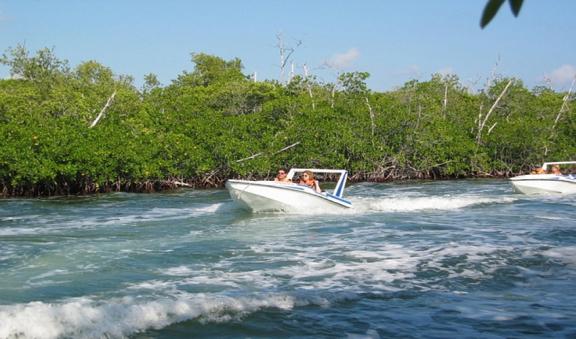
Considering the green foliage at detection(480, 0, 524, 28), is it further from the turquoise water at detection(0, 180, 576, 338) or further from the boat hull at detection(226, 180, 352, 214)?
the boat hull at detection(226, 180, 352, 214)

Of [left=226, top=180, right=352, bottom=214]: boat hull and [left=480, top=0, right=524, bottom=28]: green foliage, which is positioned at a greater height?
[left=480, top=0, right=524, bottom=28]: green foliage

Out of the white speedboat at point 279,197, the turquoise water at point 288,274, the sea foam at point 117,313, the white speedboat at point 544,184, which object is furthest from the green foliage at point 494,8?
the white speedboat at point 544,184

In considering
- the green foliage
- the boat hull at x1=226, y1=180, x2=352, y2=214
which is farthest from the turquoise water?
the green foliage

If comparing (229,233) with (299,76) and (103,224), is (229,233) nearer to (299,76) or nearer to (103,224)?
(103,224)

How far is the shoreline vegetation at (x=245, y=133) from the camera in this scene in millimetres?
24734

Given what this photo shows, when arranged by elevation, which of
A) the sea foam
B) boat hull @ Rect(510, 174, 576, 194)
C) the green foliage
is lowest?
the sea foam

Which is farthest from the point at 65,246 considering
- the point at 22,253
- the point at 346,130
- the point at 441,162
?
the point at 441,162

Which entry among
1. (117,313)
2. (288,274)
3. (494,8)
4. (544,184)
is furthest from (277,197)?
(494,8)

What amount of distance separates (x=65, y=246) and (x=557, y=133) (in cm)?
3472

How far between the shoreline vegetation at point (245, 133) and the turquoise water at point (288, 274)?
6.74m

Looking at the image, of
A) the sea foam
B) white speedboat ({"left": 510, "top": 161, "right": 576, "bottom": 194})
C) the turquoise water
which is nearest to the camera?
the sea foam

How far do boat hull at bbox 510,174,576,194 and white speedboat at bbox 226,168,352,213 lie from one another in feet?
28.7

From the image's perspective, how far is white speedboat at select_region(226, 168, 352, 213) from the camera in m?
16.8

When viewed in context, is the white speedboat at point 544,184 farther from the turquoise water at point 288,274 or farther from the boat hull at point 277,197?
the boat hull at point 277,197
